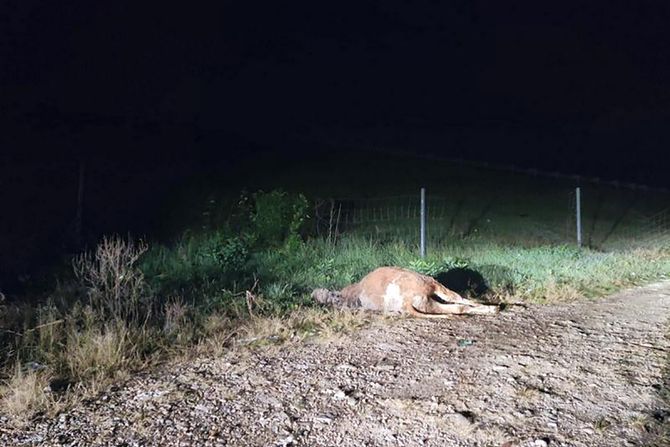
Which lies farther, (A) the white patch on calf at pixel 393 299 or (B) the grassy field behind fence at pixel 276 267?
(A) the white patch on calf at pixel 393 299

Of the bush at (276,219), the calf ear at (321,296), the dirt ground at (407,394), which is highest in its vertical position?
the bush at (276,219)

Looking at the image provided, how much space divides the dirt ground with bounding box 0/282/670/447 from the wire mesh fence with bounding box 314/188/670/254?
19.2ft

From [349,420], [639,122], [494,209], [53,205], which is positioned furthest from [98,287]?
[639,122]

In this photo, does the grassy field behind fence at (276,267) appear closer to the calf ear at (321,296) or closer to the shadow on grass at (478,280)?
the shadow on grass at (478,280)

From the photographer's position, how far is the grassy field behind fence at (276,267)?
5488 mm

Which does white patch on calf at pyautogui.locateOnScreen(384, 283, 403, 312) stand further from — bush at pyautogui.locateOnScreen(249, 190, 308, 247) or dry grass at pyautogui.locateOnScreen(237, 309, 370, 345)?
bush at pyautogui.locateOnScreen(249, 190, 308, 247)

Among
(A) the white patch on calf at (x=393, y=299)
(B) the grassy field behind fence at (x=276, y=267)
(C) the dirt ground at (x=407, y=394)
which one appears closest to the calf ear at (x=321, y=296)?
(B) the grassy field behind fence at (x=276, y=267)

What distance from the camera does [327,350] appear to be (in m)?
5.73

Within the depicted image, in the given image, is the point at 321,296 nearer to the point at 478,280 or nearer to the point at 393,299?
the point at 393,299

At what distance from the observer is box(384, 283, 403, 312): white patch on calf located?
7001 mm

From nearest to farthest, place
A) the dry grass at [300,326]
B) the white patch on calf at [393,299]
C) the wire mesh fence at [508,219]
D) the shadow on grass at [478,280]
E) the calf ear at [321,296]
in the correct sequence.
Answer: the dry grass at [300,326] → the white patch on calf at [393,299] → the calf ear at [321,296] → the shadow on grass at [478,280] → the wire mesh fence at [508,219]


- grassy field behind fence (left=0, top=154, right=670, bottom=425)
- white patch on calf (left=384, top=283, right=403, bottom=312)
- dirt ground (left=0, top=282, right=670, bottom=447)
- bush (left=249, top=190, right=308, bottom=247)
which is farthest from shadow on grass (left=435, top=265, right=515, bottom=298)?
bush (left=249, top=190, right=308, bottom=247)

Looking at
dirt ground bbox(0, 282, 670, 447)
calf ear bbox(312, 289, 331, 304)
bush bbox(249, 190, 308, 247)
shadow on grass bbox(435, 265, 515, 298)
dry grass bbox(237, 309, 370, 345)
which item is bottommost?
dirt ground bbox(0, 282, 670, 447)

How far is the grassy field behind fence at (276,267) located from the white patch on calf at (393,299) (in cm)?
54
